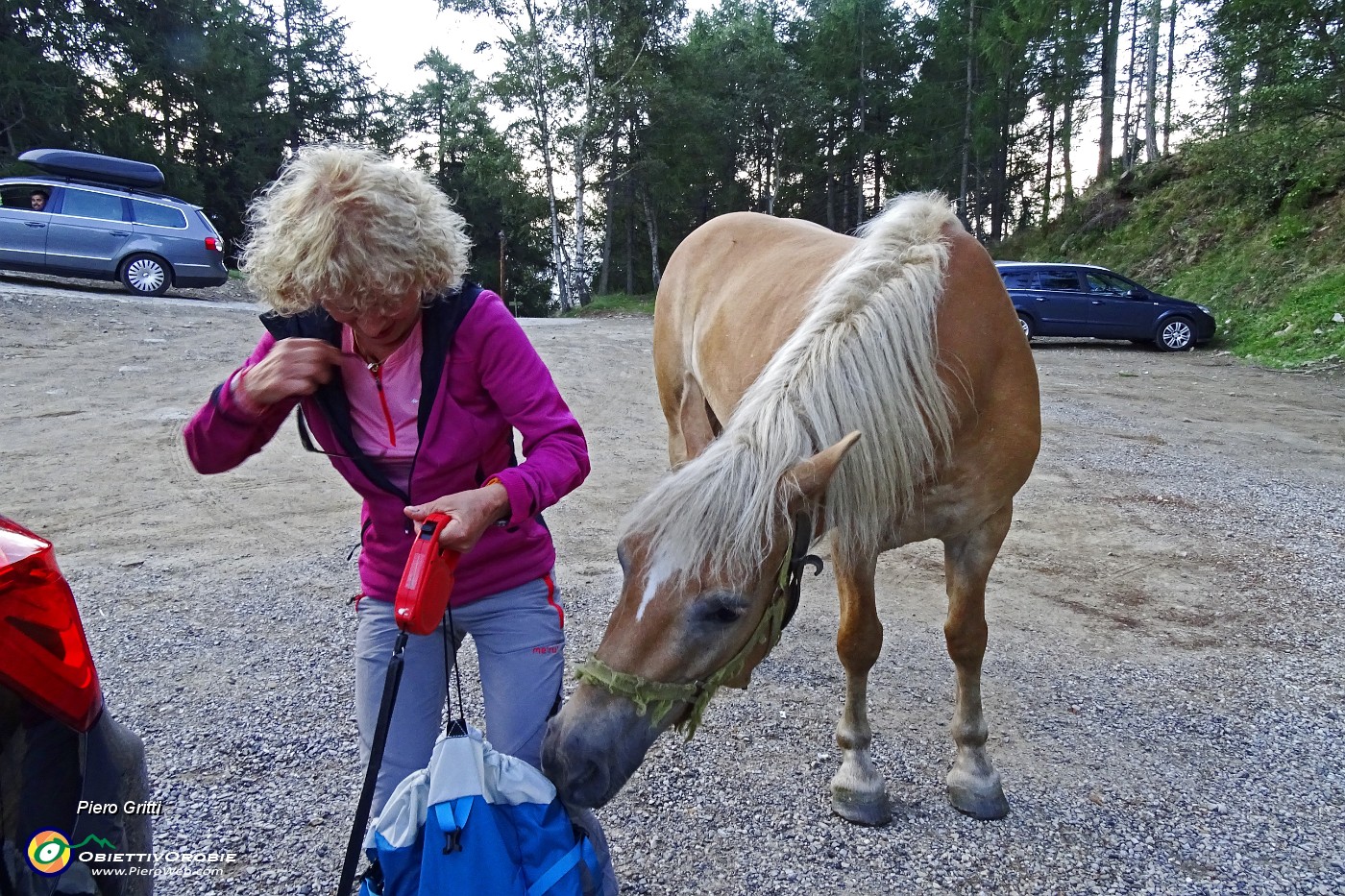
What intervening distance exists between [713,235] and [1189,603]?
126 inches

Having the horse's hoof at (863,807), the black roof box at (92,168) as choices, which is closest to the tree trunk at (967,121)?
the black roof box at (92,168)

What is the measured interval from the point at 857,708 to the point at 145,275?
1389 centimetres

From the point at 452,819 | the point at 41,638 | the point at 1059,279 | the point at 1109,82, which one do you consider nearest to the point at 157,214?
the point at 41,638

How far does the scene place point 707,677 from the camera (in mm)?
1706

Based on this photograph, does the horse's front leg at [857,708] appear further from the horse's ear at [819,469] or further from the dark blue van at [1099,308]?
the dark blue van at [1099,308]

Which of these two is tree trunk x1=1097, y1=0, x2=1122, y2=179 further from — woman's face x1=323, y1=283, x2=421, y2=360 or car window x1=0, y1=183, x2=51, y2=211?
woman's face x1=323, y1=283, x2=421, y2=360

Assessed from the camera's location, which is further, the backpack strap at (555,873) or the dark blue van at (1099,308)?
the dark blue van at (1099,308)

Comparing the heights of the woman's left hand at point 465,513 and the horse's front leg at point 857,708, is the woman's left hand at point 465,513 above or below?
above

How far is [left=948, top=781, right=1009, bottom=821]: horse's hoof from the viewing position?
239 cm

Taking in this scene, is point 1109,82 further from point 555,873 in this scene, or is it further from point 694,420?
point 555,873

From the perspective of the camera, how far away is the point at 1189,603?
3885mm

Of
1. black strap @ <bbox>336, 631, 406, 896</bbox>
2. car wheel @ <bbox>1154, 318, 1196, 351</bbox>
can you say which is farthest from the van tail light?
car wheel @ <bbox>1154, 318, 1196, 351</bbox>

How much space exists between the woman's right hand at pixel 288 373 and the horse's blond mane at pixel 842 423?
2.34 ft

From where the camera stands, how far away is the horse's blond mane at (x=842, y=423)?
1672 mm
